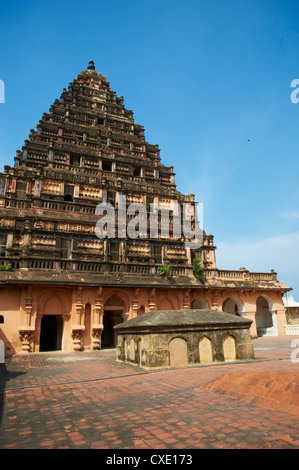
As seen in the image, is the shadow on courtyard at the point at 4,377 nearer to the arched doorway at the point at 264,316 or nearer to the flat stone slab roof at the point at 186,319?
the flat stone slab roof at the point at 186,319

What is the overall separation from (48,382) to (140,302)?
12385 millimetres

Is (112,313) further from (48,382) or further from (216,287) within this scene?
(48,382)

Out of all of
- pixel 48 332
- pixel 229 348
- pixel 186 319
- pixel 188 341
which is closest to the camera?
pixel 188 341

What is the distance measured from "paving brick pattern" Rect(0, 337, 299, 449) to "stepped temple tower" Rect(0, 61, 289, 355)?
9.93 m

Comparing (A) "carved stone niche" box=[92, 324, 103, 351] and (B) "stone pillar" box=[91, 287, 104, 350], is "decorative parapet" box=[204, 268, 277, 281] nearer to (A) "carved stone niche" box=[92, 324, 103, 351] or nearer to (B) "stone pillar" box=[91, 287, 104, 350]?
(B) "stone pillar" box=[91, 287, 104, 350]

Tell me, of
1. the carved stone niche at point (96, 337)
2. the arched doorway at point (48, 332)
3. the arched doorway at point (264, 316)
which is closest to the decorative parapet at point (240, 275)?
the arched doorway at point (264, 316)

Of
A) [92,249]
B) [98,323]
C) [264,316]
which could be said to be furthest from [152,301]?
[264,316]

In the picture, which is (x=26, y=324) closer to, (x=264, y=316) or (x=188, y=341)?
(x=188, y=341)

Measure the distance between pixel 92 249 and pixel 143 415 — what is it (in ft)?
54.2

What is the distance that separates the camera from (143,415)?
5180mm

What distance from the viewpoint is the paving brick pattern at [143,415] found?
13.2ft

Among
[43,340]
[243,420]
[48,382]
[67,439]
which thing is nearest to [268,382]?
[243,420]

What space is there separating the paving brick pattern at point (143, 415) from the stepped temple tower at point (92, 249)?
9929 mm
